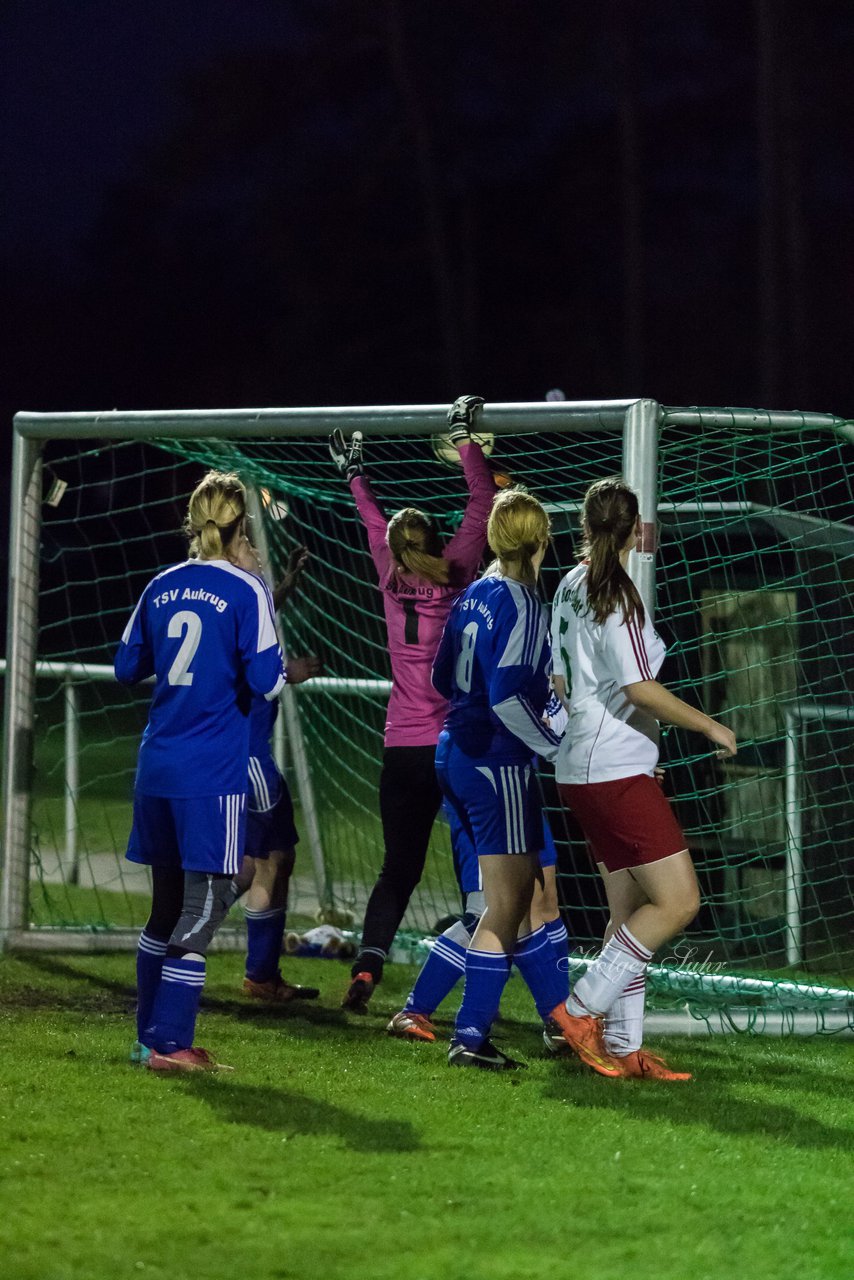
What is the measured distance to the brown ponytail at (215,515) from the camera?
15.9 feet

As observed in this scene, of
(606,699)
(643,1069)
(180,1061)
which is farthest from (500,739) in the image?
(180,1061)

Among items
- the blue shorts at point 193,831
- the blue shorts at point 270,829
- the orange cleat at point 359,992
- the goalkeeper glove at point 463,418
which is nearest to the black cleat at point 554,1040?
the orange cleat at point 359,992

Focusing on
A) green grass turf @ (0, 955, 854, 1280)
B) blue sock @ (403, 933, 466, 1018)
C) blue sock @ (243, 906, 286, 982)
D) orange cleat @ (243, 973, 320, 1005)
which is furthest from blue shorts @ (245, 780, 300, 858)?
blue sock @ (403, 933, 466, 1018)

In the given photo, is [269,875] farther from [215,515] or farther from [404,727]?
[215,515]

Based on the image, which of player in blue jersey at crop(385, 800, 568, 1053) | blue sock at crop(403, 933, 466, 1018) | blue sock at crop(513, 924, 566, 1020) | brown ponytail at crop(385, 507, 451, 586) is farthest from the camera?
brown ponytail at crop(385, 507, 451, 586)

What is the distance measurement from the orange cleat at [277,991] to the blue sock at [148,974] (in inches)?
47.0

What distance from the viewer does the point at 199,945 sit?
473 cm

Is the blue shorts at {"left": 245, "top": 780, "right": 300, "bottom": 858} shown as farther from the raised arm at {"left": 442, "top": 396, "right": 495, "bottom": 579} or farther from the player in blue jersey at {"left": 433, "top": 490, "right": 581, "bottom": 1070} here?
the player in blue jersey at {"left": 433, "top": 490, "right": 581, "bottom": 1070}

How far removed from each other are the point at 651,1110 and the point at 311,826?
364 cm

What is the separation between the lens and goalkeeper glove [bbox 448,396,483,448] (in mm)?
5672

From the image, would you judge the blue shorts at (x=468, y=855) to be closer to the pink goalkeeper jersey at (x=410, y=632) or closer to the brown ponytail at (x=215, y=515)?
the pink goalkeeper jersey at (x=410, y=632)

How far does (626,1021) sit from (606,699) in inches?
36.7

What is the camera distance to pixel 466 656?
197 inches

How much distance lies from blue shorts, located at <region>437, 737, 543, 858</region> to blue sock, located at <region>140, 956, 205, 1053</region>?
875 millimetres
